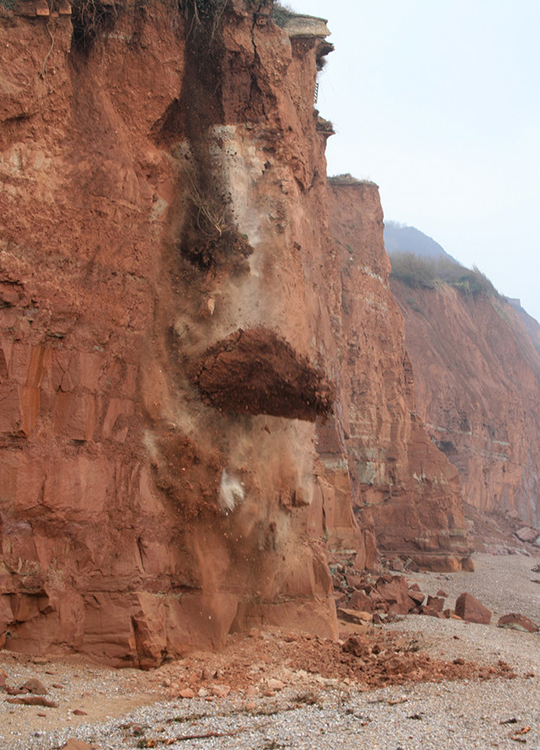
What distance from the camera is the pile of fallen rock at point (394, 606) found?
565 inches

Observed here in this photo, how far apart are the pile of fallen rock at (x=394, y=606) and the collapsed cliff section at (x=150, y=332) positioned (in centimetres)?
444

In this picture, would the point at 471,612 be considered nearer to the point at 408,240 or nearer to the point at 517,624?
the point at 517,624

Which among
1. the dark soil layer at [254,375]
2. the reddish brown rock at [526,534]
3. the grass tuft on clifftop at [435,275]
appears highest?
the grass tuft on clifftop at [435,275]

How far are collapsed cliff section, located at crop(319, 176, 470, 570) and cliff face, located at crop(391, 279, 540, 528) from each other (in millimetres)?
8726

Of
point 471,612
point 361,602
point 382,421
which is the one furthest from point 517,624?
point 382,421

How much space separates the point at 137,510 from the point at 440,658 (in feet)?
15.0

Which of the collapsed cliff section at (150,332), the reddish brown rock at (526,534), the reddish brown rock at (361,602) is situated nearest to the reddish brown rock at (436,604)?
the reddish brown rock at (361,602)

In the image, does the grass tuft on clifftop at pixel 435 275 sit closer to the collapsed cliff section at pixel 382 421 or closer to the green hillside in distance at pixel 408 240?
the collapsed cliff section at pixel 382 421

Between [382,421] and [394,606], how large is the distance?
1266 cm

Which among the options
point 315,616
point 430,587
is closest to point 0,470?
point 315,616

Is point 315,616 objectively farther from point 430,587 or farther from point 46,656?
point 430,587

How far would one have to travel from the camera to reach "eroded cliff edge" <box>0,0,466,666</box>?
8.18m

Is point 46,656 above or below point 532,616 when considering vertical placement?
above

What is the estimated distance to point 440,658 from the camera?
9859 millimetres
